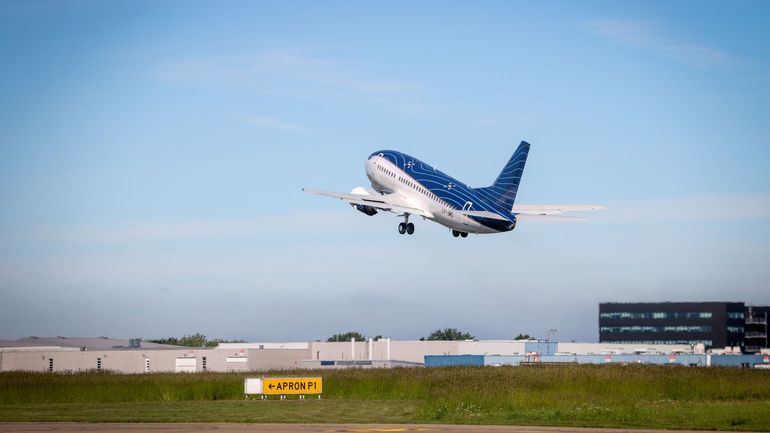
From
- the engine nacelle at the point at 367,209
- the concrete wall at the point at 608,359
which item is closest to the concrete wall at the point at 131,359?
the concrete wall at the point at 608,359

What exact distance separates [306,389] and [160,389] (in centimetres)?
1238

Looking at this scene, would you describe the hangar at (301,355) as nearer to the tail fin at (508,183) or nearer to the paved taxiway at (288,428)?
the tail fin at (508,183)

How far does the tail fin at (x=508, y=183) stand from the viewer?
94688 mm

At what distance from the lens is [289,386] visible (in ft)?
259

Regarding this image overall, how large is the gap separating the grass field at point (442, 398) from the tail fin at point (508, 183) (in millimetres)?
13322

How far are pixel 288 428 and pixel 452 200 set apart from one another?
4480cm

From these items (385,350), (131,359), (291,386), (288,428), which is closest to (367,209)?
(291,386)

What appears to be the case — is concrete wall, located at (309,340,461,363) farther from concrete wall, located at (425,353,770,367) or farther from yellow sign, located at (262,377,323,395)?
yellow sign, located at (262,377,323,395)

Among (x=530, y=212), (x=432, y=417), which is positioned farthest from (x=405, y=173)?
(x=432, y=417)

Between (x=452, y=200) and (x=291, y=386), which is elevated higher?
(x=452, y=200)

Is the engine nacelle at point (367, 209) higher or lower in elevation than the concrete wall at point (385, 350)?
higher

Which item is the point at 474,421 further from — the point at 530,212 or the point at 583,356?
the point at 583,356

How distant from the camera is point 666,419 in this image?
56.9 metres

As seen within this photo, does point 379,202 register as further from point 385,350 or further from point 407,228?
point 385,350
